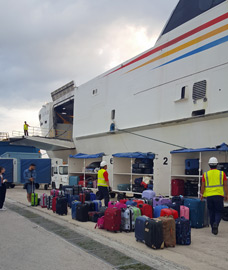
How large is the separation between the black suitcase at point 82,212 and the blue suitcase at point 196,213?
282cm

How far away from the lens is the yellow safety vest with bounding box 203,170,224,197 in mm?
Result: 7093

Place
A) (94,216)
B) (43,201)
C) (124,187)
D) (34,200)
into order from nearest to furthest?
(94,216), (43,201), (34,200), (124,187)

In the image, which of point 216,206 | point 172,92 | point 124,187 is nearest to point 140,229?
point 216,206

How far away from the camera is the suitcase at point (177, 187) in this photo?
453 inches

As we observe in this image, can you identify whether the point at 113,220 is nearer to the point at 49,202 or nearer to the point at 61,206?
the point at 61,206

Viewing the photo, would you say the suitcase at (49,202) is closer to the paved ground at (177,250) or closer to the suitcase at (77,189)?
the suitcase at (77,189)

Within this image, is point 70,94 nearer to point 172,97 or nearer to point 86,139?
point 86,139

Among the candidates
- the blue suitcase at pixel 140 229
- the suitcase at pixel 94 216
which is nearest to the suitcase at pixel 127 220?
the blue suitcase at pixel 140 229

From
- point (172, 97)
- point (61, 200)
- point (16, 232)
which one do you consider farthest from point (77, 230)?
point (172, 97)

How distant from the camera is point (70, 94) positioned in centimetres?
2580

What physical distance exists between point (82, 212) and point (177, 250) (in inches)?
136

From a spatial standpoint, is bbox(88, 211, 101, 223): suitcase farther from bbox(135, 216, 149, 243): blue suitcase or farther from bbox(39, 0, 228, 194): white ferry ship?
bbox(39, 0, 228, 194): white ferry ship

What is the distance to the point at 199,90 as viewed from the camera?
12.4 m

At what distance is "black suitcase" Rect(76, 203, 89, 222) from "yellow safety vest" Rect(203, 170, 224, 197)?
3.33 meters
